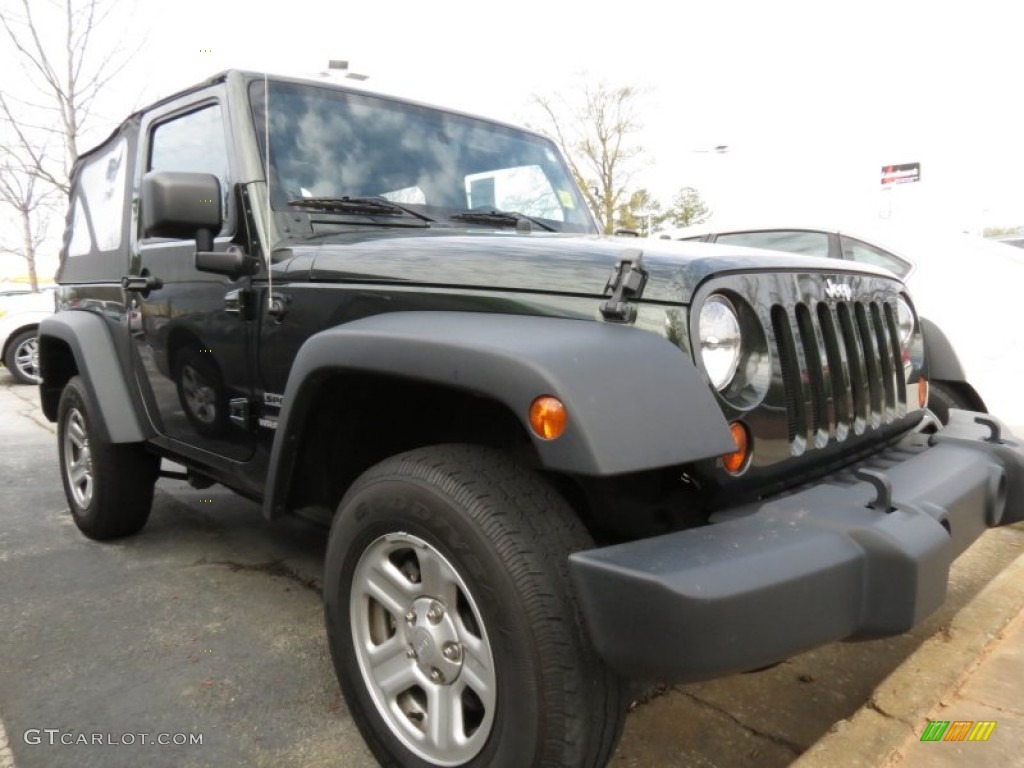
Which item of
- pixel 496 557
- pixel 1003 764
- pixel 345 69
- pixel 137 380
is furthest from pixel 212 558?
pixel 1003 764

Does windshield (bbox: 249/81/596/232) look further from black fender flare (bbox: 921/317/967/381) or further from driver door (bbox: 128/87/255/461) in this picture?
black fender flare (bbox: 921/317/967/381)

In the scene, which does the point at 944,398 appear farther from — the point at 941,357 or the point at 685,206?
the point at 685,206

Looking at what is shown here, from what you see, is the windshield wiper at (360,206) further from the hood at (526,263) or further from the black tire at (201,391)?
the black tire at (201,391)

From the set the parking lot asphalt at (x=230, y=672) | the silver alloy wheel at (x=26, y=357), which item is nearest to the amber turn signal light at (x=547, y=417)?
the parking lot asphalt at (x=230, y=672)

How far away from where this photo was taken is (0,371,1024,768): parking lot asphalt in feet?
7.33

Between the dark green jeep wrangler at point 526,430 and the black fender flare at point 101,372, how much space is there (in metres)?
0.50

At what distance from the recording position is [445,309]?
1991mm

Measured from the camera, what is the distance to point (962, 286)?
4.52 metres

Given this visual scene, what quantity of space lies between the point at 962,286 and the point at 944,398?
1.26 m

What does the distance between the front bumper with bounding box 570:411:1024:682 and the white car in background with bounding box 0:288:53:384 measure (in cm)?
1054

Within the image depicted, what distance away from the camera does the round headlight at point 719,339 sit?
177cm

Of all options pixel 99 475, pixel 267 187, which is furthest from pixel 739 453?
pixel 99 475
